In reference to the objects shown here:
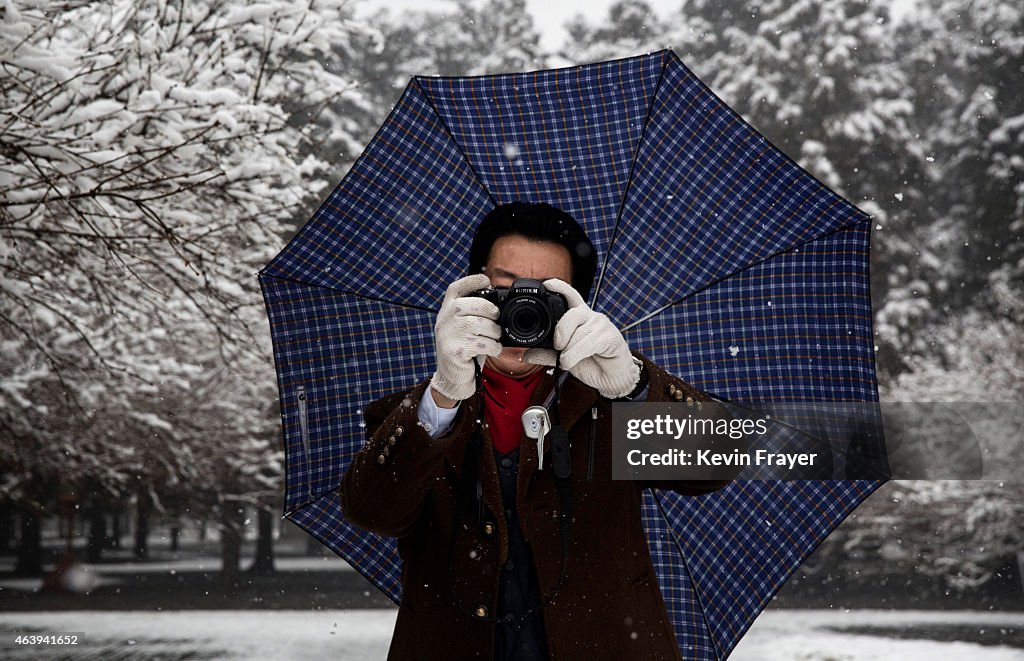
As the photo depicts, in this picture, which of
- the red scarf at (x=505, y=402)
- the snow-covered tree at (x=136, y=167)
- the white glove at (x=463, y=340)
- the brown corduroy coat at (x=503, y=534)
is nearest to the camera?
the white glove at (x=463, y=340)

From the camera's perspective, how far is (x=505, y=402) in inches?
93.4

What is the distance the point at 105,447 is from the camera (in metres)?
13.1

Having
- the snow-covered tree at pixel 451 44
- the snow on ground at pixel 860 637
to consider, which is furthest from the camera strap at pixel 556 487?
the snow-covered tree at pixel 451 44

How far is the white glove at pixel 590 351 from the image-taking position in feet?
6.75

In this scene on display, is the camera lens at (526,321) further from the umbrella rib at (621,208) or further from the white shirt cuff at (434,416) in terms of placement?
the umbrella rib at (621,208)

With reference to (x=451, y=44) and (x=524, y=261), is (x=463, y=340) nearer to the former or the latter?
(x=524, y=261)

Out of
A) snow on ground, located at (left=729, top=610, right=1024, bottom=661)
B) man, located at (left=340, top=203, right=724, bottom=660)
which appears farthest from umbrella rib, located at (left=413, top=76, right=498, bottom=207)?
snow on ground, located at (left=729, top=610, right=1024, bottom=661)

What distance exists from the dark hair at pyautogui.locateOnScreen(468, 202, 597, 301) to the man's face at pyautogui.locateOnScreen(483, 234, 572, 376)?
16 mm

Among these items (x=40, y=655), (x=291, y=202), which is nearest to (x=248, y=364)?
(x=40, y=655)

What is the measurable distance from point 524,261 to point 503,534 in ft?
2.21

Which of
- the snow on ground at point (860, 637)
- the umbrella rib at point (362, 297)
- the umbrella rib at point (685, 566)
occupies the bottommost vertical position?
the snow on ground at point (860, 637)

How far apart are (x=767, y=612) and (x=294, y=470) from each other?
46.7 feet

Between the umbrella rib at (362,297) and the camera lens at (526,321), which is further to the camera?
the umbrella rib at (362,297)

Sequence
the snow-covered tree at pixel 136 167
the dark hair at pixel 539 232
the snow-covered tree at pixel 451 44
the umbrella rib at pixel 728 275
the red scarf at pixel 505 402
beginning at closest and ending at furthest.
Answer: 1. the red scarf at pixel 505 402
2. the dark hair at pixel 539 232
3. the umbrella rib at pixel 728 275
4. the snow-covered tree at pixel 136 167
5. the snow-covered tree at pixel 451 44
